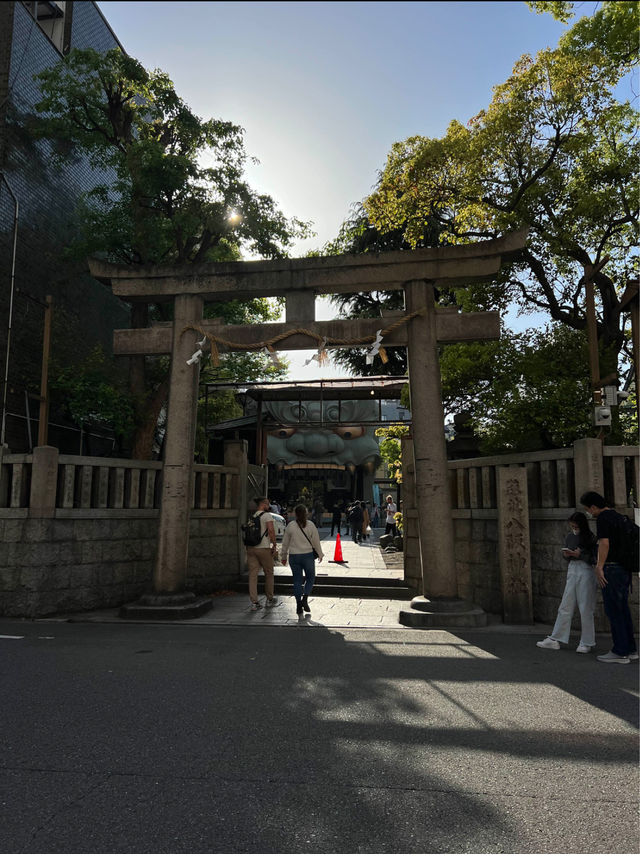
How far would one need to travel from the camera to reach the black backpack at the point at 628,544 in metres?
6.73

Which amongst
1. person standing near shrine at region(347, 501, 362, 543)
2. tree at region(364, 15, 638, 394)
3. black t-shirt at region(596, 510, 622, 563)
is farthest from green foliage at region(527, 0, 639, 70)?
person standing near shrine at region(347, 501, 362, 543)

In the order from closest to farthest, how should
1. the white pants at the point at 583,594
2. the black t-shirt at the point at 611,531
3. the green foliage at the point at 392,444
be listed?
the black t-shirt at the point at 611,531 < the white pants at the point at 583,594 < the green foliage at the point at 392,444

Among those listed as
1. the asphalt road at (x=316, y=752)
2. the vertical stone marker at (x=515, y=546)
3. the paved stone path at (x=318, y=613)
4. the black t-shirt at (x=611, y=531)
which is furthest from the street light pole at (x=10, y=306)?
the black t-shirt at (x=611, y=531)

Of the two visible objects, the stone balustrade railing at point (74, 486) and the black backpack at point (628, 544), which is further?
the stone balustrade railing at point (74, 486)

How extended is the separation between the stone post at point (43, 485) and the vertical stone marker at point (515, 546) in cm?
706

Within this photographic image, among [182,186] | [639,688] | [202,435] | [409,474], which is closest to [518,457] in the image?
[409,474]

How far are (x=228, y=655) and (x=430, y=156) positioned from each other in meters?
10.9

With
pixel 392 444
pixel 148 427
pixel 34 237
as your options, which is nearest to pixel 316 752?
pixel 148 427

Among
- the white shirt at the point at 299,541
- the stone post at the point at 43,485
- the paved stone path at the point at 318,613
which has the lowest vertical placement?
the paved stone path at the point at 318,613

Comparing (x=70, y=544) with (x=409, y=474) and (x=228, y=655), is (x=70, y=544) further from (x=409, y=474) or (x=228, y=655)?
(x=409, y=474)

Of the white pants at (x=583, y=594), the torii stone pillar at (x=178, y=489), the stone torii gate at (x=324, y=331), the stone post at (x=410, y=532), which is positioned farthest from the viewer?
the stone post at (x=410, y=532)

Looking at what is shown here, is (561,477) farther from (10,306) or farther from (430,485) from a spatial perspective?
(10,306)

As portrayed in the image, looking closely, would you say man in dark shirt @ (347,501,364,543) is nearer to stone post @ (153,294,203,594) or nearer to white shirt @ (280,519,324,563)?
white shirt @ (280,519,324,563)

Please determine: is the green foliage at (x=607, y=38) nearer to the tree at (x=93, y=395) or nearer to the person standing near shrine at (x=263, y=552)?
the person standing near shrine at (x=263, y=552)
